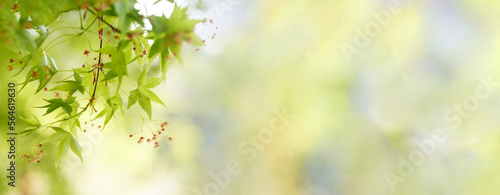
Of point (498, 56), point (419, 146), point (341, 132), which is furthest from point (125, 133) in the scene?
point (498, 56)

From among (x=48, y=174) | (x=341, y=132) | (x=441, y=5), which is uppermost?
(x=441, y=5)

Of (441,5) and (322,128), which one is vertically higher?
(441,5)

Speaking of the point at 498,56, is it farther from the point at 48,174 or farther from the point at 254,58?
the point at 48,174

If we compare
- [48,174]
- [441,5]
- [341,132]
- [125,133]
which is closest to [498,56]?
[441,5]

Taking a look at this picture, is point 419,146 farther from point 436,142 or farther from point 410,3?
→ point 410,3

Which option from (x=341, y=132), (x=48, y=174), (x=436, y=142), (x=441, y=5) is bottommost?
(x=436, y=142)

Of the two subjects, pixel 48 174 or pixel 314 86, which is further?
pixel 314 86
